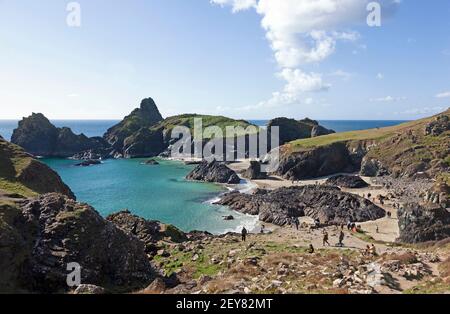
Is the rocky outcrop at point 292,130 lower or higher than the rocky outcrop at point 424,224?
higher

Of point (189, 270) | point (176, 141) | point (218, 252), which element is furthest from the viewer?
point (176, 141)

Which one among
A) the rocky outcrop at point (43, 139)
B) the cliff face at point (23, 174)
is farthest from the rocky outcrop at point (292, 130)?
the cliff face at point (23, 174)

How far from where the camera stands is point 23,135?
6713 inches

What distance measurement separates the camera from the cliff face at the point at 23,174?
3778cm

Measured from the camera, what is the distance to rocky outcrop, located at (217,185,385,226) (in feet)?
206

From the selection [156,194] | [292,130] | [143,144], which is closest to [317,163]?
[156,194]

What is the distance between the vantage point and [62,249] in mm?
22969

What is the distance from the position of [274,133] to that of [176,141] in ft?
172

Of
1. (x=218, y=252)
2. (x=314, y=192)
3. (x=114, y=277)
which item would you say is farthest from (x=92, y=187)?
Answer: (x=114, y=277)

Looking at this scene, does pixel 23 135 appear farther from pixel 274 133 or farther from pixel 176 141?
pixel 274 133

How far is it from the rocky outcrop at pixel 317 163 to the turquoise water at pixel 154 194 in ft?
82.8

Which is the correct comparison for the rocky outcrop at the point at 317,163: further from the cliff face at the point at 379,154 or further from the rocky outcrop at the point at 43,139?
the rocky outcrop at the point at 43,139

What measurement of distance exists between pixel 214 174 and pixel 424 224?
7198cm

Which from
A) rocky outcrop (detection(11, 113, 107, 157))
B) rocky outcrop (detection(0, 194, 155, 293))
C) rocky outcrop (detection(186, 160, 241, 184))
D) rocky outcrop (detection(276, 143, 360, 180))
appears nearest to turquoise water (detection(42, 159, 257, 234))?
rocky outcrop (detection(186, 160, 241, 184))
